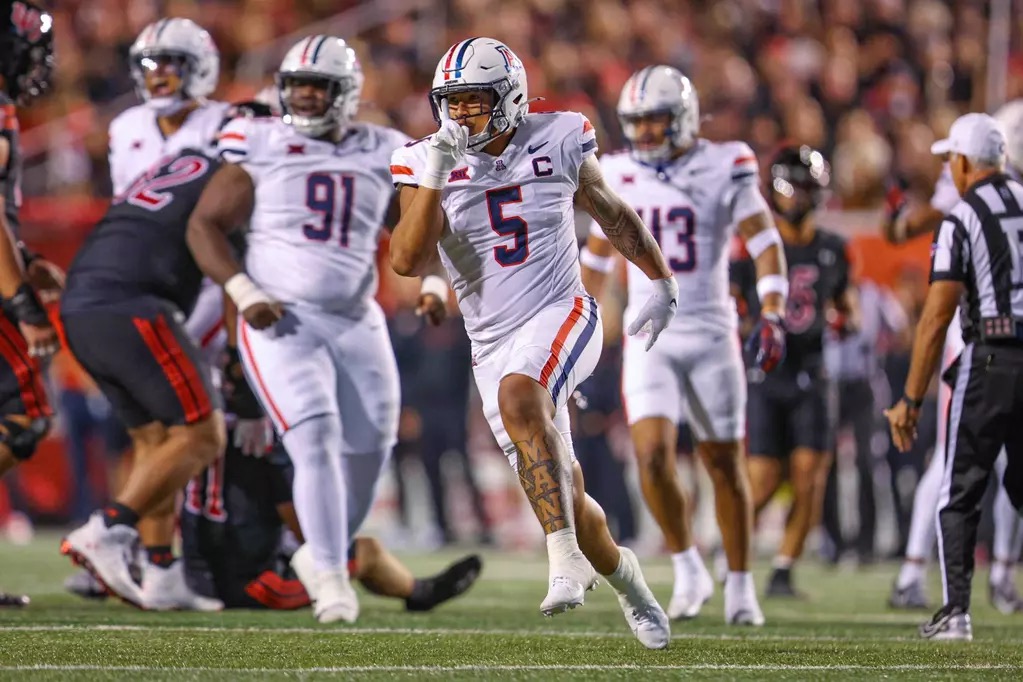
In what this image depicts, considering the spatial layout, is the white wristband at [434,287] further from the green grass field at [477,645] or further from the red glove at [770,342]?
the red glove at [770,342]

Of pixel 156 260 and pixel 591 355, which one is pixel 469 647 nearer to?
pixel 591 355

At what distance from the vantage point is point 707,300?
22.1 feet

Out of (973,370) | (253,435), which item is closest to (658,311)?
(973,370)

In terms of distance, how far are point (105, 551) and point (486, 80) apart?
2407 millimetres

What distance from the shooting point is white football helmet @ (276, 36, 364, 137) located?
630 cm

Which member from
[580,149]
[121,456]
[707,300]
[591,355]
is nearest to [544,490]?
[591,355]

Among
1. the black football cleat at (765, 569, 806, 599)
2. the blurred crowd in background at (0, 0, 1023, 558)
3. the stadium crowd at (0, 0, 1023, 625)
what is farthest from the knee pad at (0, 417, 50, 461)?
the stadium crowd at (0, 0, 1023, 625)

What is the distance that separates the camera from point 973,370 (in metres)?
5.67

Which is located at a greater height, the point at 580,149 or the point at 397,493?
the point at 580,149

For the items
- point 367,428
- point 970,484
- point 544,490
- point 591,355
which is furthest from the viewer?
point 367,428

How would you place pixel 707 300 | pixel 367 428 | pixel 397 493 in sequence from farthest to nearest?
pixel 397 493
pixel 707 300
pixel 367 428

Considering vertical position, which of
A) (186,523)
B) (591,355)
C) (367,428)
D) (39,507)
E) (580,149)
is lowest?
(39,507)

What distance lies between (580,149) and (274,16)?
1146cm

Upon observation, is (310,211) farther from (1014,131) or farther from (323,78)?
(1014,131)
